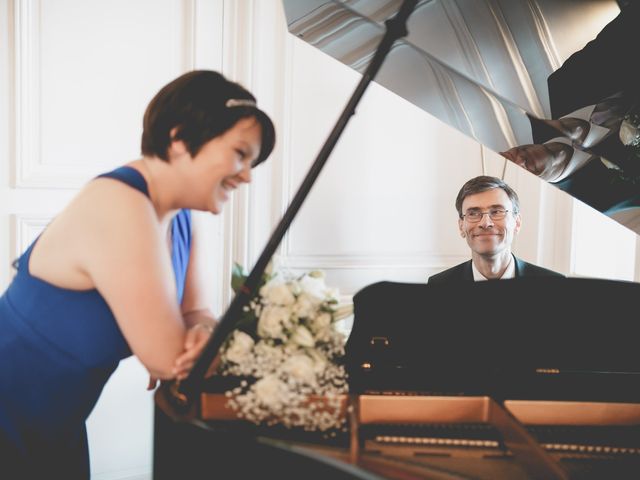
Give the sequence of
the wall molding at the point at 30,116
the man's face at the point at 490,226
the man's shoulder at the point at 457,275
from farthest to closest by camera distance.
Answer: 1. the man's shoulder at the point at 457,275
2. the man's face at the point at 490,226
3. the wall molding at the point at 30,116

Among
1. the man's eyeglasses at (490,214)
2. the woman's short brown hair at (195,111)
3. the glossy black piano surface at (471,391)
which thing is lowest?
the glossy black piano surface at (471,391)

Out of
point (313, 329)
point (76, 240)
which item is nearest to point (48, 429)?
point (76, 240)

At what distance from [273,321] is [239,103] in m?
0.46

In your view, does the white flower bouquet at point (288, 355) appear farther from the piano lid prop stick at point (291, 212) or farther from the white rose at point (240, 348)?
the piano lid prop stick at point (291, 212)

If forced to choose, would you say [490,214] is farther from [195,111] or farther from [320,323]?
[195,111]

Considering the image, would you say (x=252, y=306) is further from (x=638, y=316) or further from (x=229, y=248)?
(x=229, y=248)

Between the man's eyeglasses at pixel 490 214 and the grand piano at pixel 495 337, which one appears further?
the man's eyeglasses at pixel 490 214

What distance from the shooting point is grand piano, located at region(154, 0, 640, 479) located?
1424mm

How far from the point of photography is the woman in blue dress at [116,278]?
3.89 ft

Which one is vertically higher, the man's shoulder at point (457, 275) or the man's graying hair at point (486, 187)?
the man's graying hair at point (486, 187)

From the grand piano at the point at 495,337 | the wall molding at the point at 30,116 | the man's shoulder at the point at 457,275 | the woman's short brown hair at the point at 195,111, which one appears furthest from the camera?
the man's shoulder at the point at 457,275

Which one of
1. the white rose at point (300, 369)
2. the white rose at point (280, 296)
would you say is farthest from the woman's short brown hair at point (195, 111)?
the white rose at point (300, 369)

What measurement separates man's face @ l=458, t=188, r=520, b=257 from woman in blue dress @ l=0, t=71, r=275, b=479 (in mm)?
1821

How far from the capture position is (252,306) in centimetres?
131
